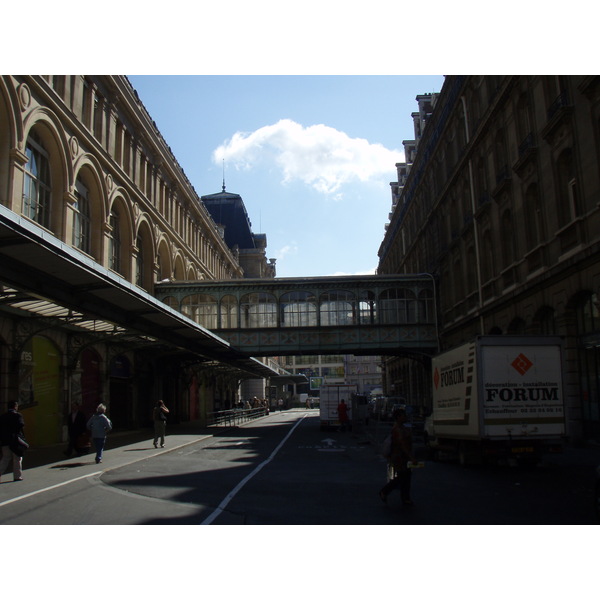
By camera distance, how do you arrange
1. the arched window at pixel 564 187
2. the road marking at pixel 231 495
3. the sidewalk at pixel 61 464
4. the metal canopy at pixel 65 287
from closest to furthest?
the road marking at pixel 231 495 < the sidewalk at pixel 61 464 < the metal canopy at pixel 65 287 < the arched window at pixel 564 187

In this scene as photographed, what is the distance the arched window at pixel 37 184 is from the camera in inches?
944

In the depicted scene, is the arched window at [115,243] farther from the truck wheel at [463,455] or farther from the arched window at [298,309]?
the truck wheel at [463,455]

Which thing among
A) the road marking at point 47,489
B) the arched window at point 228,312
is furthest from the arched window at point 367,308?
the road marking at point 47,489

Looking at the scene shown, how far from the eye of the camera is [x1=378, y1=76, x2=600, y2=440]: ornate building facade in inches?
812

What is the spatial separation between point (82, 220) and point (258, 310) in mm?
15119

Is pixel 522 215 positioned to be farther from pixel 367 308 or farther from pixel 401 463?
pixel 401 463

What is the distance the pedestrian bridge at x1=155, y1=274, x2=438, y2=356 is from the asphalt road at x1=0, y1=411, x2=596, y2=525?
2141cm

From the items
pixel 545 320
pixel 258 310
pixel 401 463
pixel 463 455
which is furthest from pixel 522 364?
pixel 258 310

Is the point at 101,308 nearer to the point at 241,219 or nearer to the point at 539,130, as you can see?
the point at 539,130

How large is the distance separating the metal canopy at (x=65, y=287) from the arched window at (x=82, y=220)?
494 centimetres

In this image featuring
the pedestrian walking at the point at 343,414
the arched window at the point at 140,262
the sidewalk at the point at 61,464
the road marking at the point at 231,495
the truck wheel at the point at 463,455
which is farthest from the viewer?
the arched window at the point at 140,262

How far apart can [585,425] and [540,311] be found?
4.78 metres

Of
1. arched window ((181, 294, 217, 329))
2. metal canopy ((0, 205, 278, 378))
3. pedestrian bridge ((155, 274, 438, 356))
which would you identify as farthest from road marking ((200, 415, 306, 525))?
arched window ((181, 294, 217, 329))

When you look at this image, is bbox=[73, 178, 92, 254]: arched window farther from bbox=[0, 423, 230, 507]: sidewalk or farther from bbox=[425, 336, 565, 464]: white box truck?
bbox=[425, 336, 565, 464]: white box truck
